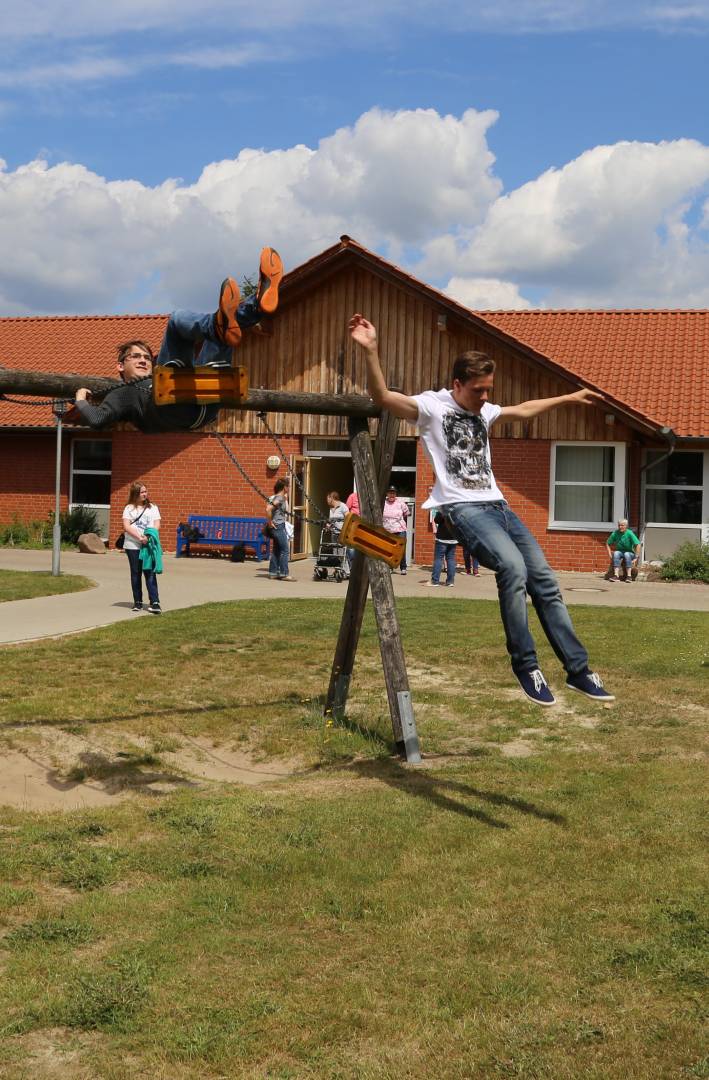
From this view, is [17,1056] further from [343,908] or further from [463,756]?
[463,756]

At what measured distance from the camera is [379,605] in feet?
29.0

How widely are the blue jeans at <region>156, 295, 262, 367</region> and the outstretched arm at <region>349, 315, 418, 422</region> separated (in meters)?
0.84

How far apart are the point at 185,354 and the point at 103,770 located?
3.03 metres

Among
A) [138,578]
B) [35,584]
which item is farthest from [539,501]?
[138,578]

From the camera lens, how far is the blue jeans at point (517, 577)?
20.8 feet

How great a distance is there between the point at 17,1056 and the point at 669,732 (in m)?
6.17

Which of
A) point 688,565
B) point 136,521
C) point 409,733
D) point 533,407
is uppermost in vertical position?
point 533,407

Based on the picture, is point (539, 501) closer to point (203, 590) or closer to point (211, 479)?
point (211, 479)

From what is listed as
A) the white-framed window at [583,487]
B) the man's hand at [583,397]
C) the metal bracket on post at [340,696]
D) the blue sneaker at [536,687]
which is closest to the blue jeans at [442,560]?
the white-framed window at [583,487]

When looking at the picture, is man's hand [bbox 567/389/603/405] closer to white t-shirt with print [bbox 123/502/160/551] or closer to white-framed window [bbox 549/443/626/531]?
white t-shirt with print [bbox 123/502/160/551]

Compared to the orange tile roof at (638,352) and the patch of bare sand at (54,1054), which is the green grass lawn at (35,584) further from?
the patch of bare sand at (54,1054)

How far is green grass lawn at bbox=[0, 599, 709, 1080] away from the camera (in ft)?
13.7

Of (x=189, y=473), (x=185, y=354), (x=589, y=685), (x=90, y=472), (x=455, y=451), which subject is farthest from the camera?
(x=90, y=472)

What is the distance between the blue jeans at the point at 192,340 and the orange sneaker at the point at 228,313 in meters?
0.08
